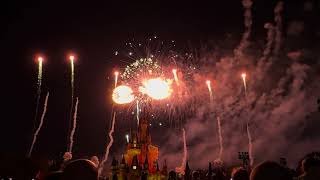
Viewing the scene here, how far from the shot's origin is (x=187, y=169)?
10131 cm

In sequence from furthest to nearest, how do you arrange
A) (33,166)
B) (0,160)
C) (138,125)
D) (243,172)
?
(138,125) → (0,160) → (33,166) → (243,172)

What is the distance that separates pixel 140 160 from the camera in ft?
377

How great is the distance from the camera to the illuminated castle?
10494 centimetres

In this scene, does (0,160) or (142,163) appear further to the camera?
(142,163)

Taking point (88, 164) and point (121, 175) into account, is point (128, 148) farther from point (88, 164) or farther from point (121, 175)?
point (88, 164)

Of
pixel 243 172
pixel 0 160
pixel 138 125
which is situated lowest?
pixel 243 172

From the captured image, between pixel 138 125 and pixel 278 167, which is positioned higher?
pixel 138 125

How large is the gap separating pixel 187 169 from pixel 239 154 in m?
16.8

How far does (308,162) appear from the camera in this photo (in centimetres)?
1158

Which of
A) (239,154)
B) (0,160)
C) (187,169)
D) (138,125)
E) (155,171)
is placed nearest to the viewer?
(0,160)

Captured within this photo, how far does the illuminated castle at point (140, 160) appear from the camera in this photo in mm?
104938

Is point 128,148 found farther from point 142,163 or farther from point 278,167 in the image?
point 278,167

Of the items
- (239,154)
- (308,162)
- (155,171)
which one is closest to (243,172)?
(308,162)

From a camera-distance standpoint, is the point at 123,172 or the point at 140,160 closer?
the point at 123,172
